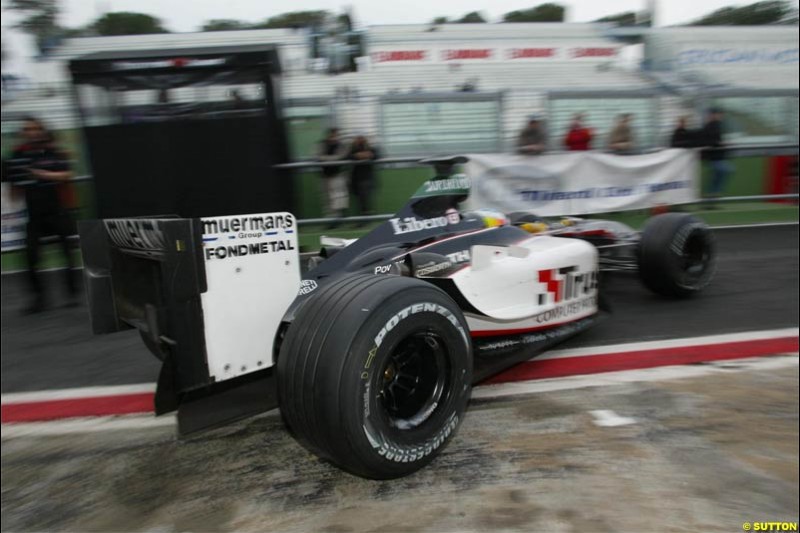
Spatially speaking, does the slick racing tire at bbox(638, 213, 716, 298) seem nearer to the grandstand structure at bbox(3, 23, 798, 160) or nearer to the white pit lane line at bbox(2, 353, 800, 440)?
the white pit lane line at bbox(2, 353, 800, 440)

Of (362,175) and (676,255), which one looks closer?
(676,255)

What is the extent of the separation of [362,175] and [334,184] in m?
0.41

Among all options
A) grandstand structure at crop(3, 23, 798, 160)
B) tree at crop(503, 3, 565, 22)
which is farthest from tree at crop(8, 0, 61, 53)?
tree at crop(503, 3, 565, 22)

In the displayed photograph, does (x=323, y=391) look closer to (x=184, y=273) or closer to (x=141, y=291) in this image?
(x=184, y=273)

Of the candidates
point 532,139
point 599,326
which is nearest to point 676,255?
point 599,326

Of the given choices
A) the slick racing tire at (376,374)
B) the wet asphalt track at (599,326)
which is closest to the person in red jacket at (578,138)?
the wet asphalt track at (599,326)

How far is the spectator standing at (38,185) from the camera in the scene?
5535mm

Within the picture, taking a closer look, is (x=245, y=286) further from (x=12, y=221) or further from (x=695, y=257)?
(x=12, y=221)

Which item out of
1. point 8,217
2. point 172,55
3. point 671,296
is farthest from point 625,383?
point 8,217

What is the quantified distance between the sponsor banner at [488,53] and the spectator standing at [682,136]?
13.2 m

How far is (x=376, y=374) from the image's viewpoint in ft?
7.14

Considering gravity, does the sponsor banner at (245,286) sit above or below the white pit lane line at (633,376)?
above

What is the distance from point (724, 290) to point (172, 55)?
706 cm

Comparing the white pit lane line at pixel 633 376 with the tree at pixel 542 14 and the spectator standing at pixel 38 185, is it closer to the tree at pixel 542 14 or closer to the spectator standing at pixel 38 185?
the spectator standing at pixel 38 185
